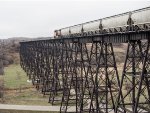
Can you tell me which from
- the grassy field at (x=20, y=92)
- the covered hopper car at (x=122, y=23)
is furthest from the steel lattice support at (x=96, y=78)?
the grassy field at (x=20, y=92)

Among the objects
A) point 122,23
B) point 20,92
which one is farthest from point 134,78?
point 20,92

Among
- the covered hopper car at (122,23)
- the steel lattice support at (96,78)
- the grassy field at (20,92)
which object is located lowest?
the grassy field at (20,92)

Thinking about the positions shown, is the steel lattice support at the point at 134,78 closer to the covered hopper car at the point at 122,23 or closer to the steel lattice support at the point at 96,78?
the steel lattice support at the point at 96,78

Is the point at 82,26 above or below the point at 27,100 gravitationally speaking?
above

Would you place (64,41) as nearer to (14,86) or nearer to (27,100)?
(27,100)

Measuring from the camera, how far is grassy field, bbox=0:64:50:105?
149 feet

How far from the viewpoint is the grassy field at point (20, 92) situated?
149ft

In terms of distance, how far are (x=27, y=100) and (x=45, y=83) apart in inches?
160

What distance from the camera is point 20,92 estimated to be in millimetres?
52094

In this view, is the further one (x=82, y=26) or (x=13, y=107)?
(x=13, y=107)

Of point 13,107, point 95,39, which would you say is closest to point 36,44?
point 13,107

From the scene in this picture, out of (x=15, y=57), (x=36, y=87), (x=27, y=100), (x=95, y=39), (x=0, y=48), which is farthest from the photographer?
(x=0, y=48)

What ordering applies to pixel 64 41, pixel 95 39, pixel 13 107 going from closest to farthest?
pixel 95 39 → pixel 64 41 → pixel 13 107

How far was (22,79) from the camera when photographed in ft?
210
